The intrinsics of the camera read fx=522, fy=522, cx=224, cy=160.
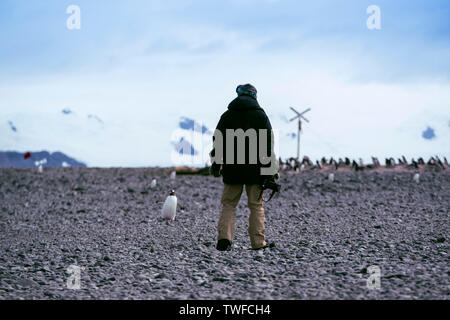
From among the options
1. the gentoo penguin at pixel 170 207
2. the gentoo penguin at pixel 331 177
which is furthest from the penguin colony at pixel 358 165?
the gentoo penguin at pixel 170 207

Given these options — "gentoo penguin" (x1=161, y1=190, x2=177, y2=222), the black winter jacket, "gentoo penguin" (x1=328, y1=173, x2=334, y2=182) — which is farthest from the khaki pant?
"gentoo penguin" (x1=328, y1=173, x2=334, y2=182)

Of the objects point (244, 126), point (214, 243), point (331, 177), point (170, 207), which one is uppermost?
point (244, 126)

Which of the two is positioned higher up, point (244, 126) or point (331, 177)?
point (244, 126)

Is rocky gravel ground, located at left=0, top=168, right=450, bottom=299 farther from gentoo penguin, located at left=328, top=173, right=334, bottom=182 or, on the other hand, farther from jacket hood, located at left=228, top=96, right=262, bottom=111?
jacket hood, located at left=228, top=96, right=262, bottom=111

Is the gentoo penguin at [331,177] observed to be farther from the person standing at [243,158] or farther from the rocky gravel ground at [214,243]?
the person standing at [243,158]

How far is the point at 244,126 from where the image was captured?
8703mm

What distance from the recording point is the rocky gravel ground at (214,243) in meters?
6.57

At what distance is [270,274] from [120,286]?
2.00 metres

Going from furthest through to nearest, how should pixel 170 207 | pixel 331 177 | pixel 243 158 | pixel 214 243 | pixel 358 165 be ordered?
pixel 358 165
pixel 331 177
pixel 170 207
pixel 214 243
pixel 243 158

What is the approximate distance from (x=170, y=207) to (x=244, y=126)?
4749 mm

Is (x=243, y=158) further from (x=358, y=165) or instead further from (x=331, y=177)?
(x=358, y=165)

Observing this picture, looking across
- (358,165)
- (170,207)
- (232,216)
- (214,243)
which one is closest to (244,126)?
(232,216)

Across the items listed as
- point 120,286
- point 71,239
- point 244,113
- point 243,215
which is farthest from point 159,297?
point 243,215

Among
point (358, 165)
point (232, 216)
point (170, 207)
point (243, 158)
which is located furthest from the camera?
point (358, 165)
